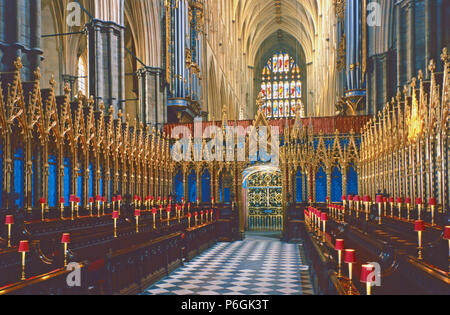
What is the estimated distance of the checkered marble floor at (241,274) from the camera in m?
7.45

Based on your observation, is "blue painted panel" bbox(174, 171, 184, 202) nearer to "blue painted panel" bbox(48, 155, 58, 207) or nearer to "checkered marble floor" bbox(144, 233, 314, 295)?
"checkered marble floor" bbox(144, 233, 314, 295)

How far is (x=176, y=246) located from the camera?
32.4 feet

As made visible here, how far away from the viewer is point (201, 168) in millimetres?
17625

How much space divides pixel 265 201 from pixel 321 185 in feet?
7.92

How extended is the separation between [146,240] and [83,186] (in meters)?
4.44

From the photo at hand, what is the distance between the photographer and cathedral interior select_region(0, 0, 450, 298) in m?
5.52

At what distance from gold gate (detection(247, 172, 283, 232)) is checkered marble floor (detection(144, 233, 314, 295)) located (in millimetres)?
4333

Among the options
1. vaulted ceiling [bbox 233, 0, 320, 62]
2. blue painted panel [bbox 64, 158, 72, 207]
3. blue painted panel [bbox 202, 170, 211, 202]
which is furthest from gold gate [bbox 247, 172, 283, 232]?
vaulted ceiling [bbox 233, 0, 320, 62]

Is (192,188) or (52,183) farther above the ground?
(52,183)

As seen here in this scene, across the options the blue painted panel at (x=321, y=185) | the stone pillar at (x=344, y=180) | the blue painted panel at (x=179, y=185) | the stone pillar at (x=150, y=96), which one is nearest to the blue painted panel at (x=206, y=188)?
the blue painted panel at (x=179, y=185)

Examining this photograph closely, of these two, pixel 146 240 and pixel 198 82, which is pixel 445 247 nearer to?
pixel 146 240

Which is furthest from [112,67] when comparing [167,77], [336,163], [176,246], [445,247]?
[445,247]

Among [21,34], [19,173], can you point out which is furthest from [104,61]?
[19,173]

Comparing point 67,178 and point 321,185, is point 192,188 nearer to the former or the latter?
point 321,185
